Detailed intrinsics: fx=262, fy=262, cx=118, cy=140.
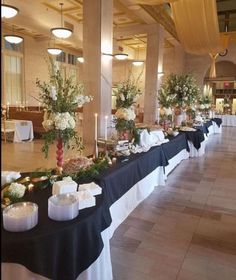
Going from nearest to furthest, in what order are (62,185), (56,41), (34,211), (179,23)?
(34,211) → (62,185) → (179,23) → (56,41)

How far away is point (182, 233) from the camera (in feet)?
9.69

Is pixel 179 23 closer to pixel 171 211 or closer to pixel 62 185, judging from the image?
pixel 171 211

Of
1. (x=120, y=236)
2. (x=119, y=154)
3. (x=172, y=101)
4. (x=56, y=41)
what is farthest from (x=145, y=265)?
(x=56, y=41)

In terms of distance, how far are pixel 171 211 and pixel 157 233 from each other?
655mm

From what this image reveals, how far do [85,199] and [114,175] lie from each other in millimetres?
899

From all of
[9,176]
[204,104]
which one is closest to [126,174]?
[9,176]

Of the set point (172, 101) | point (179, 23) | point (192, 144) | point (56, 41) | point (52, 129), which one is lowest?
point (192, 144)

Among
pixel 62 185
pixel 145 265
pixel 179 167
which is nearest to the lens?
pixel 62 185

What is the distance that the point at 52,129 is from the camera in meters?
2.37

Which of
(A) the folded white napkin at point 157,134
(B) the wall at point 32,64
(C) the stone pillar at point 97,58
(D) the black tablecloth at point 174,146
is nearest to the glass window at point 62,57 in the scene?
(B) the wall at point 32,64

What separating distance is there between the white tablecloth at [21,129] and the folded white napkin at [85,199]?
22.5 feet

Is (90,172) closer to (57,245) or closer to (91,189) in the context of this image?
(91,189)

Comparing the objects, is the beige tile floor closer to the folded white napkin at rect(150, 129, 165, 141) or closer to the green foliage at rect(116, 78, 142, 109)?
the folded white napkin at rect(150, 129, 165, 141)

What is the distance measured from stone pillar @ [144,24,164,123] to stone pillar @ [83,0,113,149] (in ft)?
14.9
